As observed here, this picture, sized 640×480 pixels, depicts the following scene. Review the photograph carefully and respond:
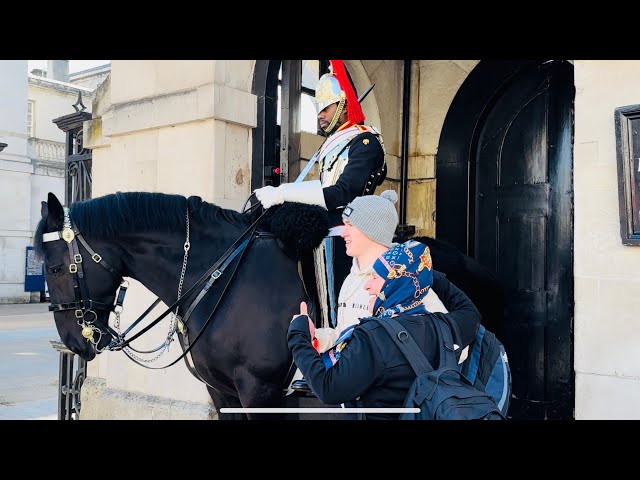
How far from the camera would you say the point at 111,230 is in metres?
3.31

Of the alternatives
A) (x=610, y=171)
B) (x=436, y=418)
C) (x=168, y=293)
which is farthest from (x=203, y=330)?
(x=610, y=171)

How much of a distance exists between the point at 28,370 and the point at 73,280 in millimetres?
6859

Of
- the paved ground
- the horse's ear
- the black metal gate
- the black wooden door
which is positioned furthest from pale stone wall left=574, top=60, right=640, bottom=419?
the paved ground

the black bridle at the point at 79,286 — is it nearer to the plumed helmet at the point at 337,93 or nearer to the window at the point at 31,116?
the plumed helmet at the point at 337,93

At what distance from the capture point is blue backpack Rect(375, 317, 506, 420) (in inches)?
75.7

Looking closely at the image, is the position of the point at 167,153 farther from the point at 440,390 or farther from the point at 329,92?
the point at 440,390

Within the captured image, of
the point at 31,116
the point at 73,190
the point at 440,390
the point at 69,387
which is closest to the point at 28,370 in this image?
the point at 69,387

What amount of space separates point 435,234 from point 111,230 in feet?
12.3

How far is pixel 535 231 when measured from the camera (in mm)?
5684

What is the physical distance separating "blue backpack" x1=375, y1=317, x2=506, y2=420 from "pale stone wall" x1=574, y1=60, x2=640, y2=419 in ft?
5.12

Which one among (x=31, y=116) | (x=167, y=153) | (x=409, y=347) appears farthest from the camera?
(x=31, y=116)

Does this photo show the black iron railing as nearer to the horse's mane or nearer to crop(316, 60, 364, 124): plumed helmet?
the horse's mane
